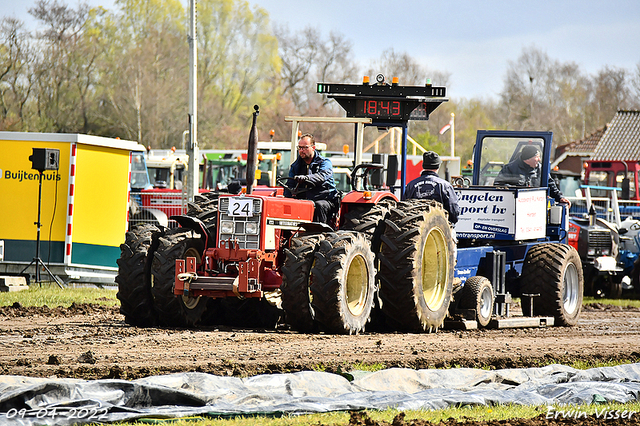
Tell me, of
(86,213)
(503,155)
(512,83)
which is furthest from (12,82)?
(512,83)

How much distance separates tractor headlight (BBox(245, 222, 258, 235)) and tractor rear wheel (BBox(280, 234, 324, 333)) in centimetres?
54

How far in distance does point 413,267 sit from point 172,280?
282cm

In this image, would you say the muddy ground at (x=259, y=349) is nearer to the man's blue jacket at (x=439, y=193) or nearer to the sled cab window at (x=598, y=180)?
the man's blue jacket at (x=439, y=193)

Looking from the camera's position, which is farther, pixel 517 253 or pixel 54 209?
pixel 54 209

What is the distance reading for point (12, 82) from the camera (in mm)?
46094

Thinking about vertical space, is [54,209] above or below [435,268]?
above

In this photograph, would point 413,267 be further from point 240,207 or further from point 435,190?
point 240,207

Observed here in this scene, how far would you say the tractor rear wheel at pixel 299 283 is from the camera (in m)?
9.74

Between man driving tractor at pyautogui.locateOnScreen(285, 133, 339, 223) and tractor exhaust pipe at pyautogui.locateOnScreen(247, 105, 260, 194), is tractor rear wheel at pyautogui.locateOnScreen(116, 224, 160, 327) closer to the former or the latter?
tractor exhaust pipe at pyautogui.locateOnScreen(247, 105, 260, 194)

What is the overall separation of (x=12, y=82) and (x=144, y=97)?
800 centimetres

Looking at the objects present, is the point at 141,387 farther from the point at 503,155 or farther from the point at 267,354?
the point at 503,155

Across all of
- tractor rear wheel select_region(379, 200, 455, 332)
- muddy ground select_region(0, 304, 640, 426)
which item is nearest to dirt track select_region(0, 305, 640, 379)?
muddy ground select_region(0, 304, 640, 426)

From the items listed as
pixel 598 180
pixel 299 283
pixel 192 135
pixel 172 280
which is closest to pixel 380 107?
pixel 299 283

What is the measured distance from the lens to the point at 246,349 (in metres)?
8.83
